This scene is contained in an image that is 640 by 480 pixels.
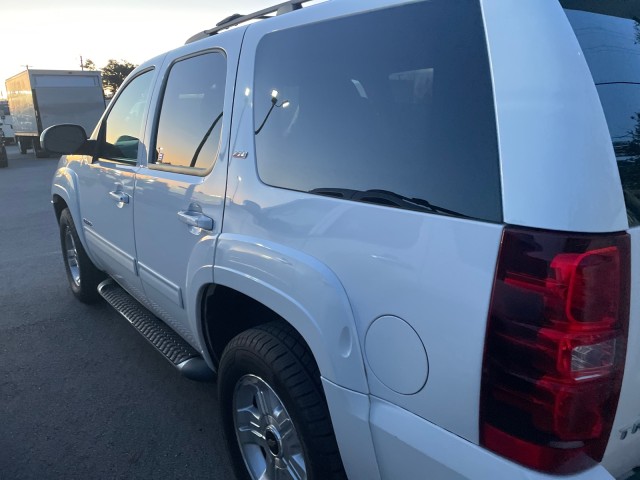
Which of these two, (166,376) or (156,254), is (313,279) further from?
(166,376)

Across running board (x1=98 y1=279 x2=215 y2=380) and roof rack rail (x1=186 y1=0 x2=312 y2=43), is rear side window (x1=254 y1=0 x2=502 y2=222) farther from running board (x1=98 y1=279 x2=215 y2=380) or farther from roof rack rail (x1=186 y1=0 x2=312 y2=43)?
running board (x1=98 y1=279 x2=215 y2=380)

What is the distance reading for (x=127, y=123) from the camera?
344 centimetres

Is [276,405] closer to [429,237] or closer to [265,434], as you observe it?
[265,434]

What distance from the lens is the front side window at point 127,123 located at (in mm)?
3195

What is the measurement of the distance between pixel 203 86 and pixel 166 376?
198 centimetres

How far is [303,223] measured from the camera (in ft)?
5.75

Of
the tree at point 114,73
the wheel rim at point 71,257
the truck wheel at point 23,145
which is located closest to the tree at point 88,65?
the tree at point 114,73

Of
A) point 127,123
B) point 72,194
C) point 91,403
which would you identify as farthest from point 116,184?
point 91,403

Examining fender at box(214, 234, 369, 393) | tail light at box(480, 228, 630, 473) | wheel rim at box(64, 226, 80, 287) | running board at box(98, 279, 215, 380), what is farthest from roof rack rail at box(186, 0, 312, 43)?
wheel rim at box(64, 226, 80, 287)

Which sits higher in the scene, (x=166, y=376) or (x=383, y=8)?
(x=383, y=8)

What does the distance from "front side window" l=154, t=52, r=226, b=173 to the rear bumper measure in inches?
53.7

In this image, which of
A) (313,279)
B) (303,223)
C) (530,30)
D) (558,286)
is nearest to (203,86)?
(303,223)

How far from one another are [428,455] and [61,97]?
22064 mm

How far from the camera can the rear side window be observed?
1.32 meters
